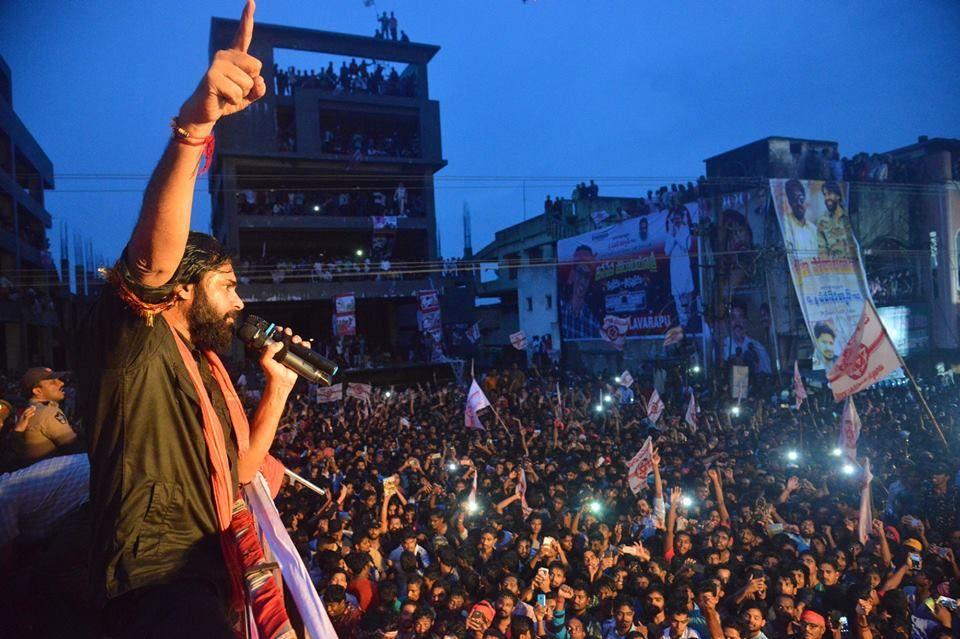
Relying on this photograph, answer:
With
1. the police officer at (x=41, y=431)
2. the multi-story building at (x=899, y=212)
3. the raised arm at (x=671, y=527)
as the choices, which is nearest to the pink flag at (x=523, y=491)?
the raised arm at (x=671, y=527)

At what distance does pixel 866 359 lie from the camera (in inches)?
443

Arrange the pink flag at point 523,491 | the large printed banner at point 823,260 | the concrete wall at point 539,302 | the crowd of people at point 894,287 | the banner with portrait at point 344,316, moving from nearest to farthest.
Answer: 1. the pink flag at point 523,491
2. the large printed banner at point 823,260
3. the banner with portrait at point 344,316
4. the crowd of people at point 894,287
5. the concrete wall at point 539,302

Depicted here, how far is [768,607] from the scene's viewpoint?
5.90 meters

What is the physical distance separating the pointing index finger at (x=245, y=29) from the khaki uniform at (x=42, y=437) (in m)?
2.81

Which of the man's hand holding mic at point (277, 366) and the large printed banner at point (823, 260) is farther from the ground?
the large printed banner at point (823, 260)

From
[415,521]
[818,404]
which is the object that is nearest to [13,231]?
[415,521]

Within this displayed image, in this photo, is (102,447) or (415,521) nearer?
(102,447)

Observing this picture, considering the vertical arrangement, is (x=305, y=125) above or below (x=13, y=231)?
above

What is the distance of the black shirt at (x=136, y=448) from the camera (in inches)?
64.6

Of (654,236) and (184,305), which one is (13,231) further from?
(184,305)

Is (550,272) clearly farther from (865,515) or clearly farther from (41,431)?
(41,431)

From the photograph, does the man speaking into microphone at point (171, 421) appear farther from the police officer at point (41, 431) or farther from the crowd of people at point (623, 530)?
the police officer at point (41, 431)

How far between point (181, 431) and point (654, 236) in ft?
83.1

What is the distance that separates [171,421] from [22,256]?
36.6m
